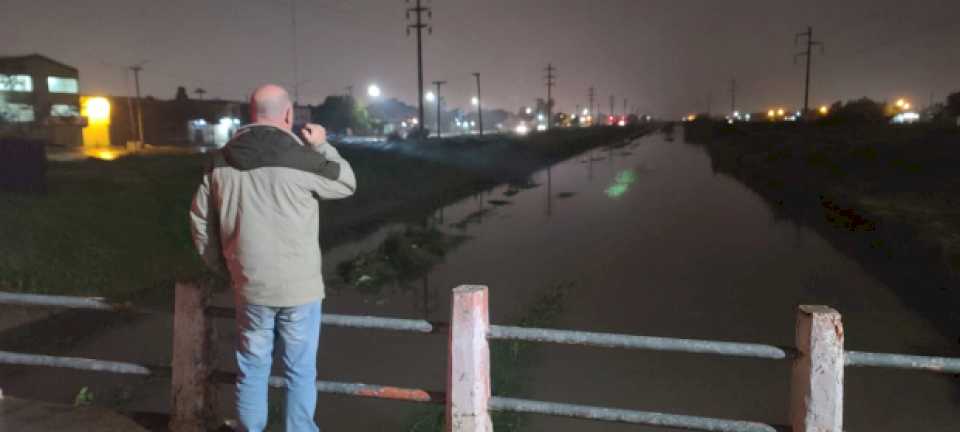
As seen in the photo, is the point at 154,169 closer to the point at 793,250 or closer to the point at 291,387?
the point at 793,250

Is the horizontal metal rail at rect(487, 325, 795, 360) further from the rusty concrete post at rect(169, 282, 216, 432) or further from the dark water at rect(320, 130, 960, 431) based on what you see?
the dark water at rect(320, 130, 960, 431)

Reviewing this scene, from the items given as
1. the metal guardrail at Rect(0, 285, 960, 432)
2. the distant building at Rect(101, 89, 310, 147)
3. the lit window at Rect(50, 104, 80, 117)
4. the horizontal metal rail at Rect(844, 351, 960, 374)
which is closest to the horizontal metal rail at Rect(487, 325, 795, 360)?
the metal guardrail at Rect(0, 285, 960, 432)

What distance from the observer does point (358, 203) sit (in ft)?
87.7

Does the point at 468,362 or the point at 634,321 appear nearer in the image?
the point at 468,362

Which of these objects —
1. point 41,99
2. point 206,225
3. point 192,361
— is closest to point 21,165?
point 192,361

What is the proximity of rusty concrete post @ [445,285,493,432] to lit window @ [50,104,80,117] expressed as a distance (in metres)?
56.2

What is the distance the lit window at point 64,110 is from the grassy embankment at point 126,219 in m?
21.9

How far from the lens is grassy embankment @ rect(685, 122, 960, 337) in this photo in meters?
15.4

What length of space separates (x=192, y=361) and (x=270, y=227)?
1204 mm

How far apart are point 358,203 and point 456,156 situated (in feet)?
72.8

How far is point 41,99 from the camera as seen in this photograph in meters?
52.5

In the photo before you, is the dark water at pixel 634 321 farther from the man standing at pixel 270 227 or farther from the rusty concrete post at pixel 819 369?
the rusty concrete post at pixel 819 369

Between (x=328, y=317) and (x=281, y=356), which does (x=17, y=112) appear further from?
(x=281, y=356)

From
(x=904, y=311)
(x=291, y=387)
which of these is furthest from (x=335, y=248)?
(x=291, y=387)
